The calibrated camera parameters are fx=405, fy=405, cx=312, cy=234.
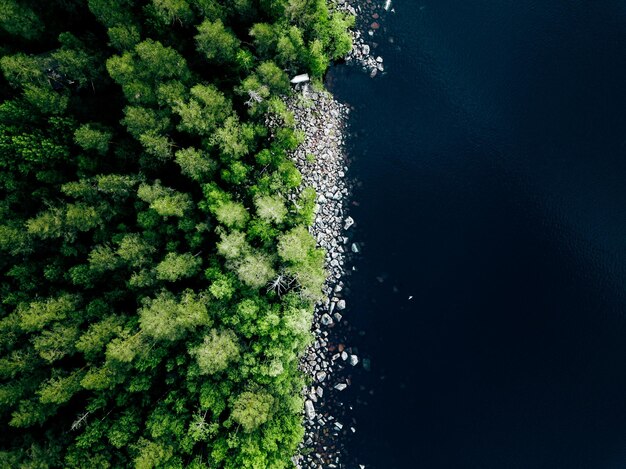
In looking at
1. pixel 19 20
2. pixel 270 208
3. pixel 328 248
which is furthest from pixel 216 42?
pixel 328 248

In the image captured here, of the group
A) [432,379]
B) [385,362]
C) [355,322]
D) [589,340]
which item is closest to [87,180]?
[355,322]

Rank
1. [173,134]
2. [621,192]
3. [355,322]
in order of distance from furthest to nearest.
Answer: [621,192] < [355,322] < [173,134]

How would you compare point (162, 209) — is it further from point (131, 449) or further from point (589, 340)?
point (589, 340)

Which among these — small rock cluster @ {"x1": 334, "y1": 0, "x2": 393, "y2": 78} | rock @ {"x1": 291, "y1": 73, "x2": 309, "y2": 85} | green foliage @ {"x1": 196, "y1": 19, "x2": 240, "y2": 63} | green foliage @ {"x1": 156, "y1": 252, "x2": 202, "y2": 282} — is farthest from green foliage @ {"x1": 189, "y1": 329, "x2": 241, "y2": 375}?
small rock cluster @ {"x1": 334, "y1": 0, "x2": 393, "y2": 78}

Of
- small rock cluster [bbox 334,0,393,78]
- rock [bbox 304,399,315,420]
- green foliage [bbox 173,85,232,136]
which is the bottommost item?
rock [bbox 304,399,315,420]

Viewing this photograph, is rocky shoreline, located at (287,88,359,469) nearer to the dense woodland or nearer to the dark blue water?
the dark blue water

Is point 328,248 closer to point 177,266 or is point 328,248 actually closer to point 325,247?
point 325,247
